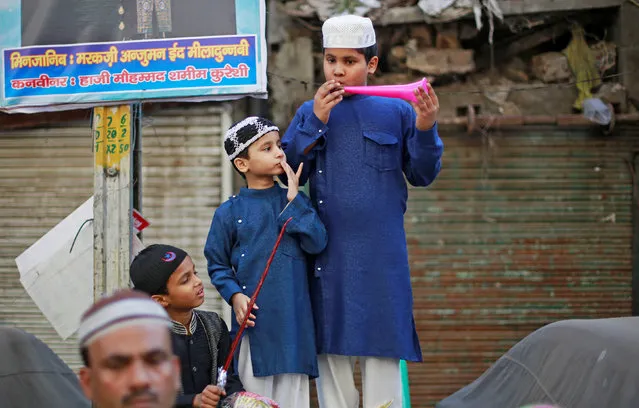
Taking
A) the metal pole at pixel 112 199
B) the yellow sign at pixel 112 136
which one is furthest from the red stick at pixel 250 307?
the yellow sign at pixel 112 136

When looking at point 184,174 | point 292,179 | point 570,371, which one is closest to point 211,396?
point 292,179

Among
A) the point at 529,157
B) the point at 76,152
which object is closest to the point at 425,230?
the point at 529,157

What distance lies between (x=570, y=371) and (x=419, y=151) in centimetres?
131

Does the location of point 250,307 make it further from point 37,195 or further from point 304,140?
point 37,195

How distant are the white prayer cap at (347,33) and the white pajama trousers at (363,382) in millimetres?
1343

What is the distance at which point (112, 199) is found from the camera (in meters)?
6.22

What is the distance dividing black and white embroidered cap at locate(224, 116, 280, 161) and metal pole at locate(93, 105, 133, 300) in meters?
1.90

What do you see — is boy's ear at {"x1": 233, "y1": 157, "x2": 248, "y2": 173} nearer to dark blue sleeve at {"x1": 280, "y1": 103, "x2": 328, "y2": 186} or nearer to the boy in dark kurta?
dark blue sleeve at {"x1": 280, "y1": 103, "x2": 328, "y2": 186}

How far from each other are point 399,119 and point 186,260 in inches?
44.5

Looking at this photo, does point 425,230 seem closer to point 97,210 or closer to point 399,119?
point 97,210

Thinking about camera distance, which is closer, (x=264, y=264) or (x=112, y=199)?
(x=264, y=264)

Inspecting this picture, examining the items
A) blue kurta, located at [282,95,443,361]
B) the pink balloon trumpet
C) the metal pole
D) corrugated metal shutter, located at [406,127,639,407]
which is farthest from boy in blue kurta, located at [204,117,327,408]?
corrugated metal shutter, located at [406,127,639,407]

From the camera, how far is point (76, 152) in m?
9.23

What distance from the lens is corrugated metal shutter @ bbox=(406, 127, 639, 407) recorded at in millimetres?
9164
